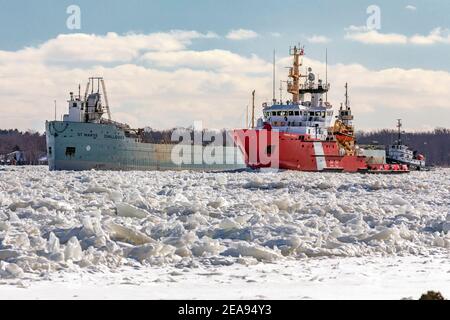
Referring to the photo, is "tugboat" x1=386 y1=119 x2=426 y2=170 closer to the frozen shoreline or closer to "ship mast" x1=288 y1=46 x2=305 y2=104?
"ship mast" x1=288 y1=46 x2=305 y2=104

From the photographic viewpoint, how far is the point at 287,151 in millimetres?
40250

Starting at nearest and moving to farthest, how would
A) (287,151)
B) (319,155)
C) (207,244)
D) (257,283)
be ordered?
(257,283) < (207,244) < (287,151) < (319,155)

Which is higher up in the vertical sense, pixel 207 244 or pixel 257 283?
pixel 207 244

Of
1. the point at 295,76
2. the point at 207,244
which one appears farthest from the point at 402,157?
the point at 207,244

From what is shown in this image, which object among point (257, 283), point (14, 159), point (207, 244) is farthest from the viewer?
point (14, 159)

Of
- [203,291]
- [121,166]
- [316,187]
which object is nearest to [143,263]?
[203,291]

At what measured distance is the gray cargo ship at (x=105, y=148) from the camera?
4331cm

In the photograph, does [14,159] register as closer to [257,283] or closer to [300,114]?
[300,114]

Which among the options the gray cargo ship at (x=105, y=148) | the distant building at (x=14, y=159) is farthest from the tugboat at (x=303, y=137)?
the distant building at (x=14, y=159)

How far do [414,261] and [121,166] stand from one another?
127ft

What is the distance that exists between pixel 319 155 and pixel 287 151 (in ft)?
8.89

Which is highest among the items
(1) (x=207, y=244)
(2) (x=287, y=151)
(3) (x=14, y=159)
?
(2) (x=287, y=151)

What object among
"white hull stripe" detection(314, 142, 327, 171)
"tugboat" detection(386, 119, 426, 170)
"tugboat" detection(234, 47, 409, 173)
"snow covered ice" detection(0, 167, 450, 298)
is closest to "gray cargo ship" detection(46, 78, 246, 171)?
"tugboat" detection(234, 47, 409, 173)

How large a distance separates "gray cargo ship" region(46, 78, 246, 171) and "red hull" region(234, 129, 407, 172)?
8202 millimetres
